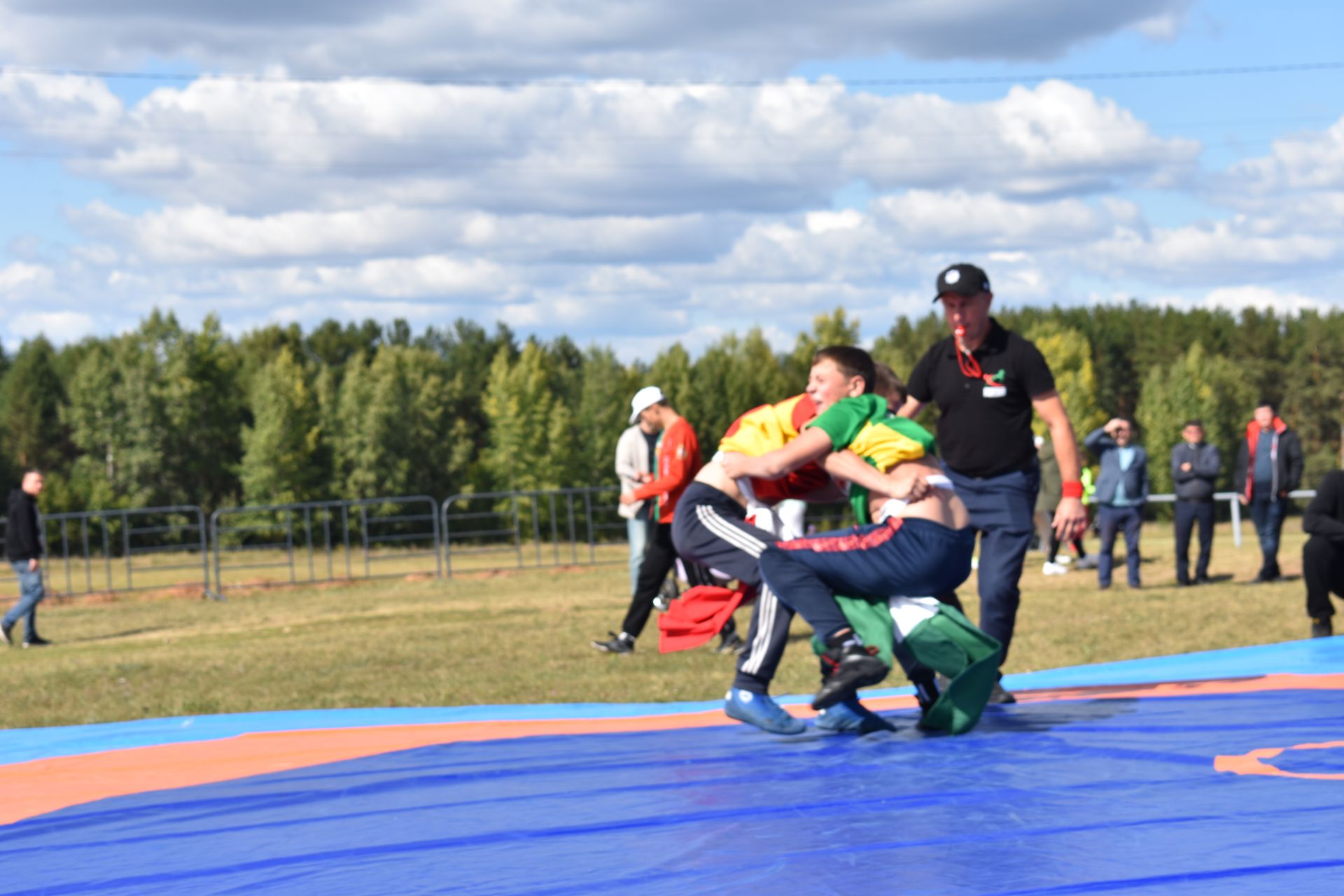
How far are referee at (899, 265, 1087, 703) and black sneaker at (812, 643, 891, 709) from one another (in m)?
1.25

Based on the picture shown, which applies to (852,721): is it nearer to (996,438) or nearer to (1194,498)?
(996,438)

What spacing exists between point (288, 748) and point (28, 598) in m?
8.92

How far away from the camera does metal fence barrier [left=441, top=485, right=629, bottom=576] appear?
21.3 m

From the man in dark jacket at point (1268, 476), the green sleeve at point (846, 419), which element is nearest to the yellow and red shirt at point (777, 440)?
the green sleeve at point (846, 419)

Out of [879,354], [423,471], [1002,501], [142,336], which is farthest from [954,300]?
[879,354]

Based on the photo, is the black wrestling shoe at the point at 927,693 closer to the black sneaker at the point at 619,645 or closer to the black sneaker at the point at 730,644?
the black sneaker at the point at 730,644

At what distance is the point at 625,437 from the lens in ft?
38.9

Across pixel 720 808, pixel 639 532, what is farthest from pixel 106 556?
pixel 720 808

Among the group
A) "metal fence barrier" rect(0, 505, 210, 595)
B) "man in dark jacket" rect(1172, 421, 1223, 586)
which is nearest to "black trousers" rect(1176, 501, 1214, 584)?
"man in dark jacket" rect(1172, 421, 1223, 586)

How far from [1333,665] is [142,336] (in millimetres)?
64327

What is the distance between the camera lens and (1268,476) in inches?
552

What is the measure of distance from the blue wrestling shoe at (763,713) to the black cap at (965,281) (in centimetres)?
189

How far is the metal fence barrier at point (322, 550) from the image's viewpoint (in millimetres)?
20172

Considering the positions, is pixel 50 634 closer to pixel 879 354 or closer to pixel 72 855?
pixel 72 855
